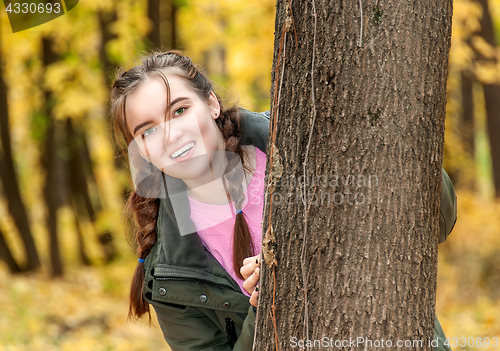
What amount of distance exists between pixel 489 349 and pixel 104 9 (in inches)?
240

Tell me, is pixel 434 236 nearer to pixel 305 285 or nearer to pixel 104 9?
pixel 305 285

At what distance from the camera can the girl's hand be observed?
140 cm

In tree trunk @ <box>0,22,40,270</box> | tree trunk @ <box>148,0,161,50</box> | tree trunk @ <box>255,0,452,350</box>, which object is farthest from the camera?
tree trunk @ <box>0,22,40,270</box>

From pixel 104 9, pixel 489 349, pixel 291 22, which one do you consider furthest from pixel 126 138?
pixel 104 9

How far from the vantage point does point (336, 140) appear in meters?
1.19

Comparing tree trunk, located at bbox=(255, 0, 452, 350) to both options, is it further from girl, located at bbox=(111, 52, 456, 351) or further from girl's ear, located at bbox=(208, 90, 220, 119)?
girl's ear, located at bbox=(208, 90, 220, 119)

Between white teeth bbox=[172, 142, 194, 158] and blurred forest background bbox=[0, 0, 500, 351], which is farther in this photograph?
blurred forest background bbox=[0, 0, 500, 351]

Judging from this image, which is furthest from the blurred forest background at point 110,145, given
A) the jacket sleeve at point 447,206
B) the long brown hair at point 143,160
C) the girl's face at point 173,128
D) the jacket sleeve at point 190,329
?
the jacket sleeve at point 447,206

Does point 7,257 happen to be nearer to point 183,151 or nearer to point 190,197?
point 190,197

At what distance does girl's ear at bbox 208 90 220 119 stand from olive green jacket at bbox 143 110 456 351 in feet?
0.41

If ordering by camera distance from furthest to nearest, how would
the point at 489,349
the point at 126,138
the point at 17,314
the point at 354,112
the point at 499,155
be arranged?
the point at 499,155 → the point at 17,314 → the point at 489,349 → the point at 126,138 → the point at 354,112

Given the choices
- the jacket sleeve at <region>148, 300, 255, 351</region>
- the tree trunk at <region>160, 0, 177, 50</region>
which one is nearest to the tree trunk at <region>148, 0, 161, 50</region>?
the tree trunk at <region>160, 0, 177, 50</region>

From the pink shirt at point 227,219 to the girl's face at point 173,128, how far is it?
199 mm

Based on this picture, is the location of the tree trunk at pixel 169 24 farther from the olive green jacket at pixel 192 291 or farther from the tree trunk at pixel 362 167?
the tree trunk at pixel 362 167
